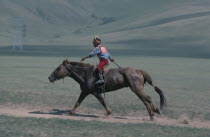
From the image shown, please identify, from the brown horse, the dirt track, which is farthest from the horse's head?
the dirt track

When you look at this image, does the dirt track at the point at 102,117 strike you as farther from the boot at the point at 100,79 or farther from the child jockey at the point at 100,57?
the child jockey at the point at 100,57

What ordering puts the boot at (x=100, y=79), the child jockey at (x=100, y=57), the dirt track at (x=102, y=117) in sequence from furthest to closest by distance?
1. the boot at (x=100, y=79)
2. the child jockey at (x=100, y=57)
3. the dirt track at (x=102, y=117)

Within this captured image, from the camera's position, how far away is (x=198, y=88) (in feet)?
99.3

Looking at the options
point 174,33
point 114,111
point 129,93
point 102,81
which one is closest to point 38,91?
point 129,93

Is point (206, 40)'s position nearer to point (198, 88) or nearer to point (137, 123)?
point (198, 88)

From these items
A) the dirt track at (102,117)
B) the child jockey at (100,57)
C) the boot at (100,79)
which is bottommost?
the dirt track at (102,117)

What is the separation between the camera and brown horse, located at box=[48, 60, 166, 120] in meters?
17.0

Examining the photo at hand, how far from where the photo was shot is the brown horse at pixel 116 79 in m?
17.0

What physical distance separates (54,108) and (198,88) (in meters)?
12.7

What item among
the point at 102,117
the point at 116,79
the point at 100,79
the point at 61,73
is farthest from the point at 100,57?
the point at 102,117

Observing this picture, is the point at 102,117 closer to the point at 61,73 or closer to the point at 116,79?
the point at 116,79

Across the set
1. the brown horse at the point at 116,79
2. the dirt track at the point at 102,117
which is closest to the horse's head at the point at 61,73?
the brown horse at the point at 116,79

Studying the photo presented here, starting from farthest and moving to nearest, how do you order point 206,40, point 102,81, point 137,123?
point 206,40
point 102,81
point 137,123

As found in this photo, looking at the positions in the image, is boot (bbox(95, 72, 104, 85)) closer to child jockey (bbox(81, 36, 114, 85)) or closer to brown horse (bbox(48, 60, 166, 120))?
child jockey (bbox(81, 36, 114, 85))
